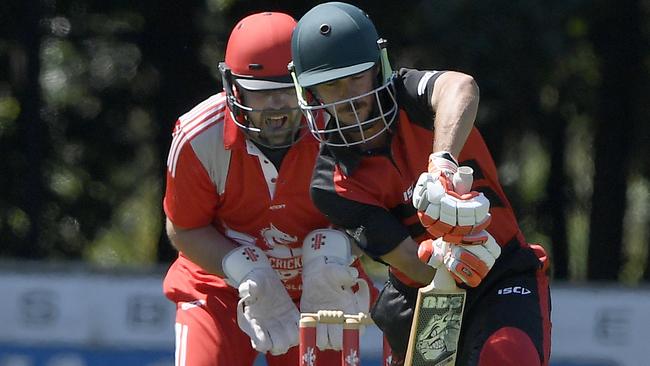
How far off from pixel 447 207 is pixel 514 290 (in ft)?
1.75

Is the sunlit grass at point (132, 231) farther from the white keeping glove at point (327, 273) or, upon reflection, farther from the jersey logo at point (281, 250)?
the white keeping glove at point (327, 273)

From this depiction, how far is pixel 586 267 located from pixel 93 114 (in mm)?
2866

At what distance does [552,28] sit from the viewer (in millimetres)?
7203

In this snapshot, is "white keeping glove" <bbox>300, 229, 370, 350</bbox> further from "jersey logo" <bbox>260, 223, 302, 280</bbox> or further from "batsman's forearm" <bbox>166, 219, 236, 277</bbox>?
"batsman's forearm" <bbox>166, 219, 236, 277</bbox>

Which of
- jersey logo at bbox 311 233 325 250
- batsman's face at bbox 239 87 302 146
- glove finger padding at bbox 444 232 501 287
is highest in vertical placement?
batsman's face at bbox 239 87 302 146

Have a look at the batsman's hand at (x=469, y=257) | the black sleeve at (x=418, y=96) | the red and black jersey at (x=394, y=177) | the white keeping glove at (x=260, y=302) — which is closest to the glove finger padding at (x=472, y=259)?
the batsman's hand at (x=469, y=257)

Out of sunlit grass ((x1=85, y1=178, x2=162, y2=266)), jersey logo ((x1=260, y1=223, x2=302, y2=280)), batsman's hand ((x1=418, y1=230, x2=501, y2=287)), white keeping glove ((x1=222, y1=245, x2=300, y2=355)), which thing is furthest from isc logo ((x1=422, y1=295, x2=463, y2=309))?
sunlit grass ((x1=85, y1=178, x2=162, y2=266))

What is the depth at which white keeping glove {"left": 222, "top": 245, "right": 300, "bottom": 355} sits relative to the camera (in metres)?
4.67

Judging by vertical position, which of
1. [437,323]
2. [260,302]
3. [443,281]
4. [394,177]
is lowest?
[260,302]

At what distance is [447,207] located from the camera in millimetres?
3518

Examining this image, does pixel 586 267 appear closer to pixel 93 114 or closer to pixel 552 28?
pixel 552 28

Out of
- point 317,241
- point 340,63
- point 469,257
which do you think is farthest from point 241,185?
point 469,257

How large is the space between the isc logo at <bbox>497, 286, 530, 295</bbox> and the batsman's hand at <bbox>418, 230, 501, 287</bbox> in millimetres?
251

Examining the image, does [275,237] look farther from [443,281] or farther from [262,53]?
[443,281]
